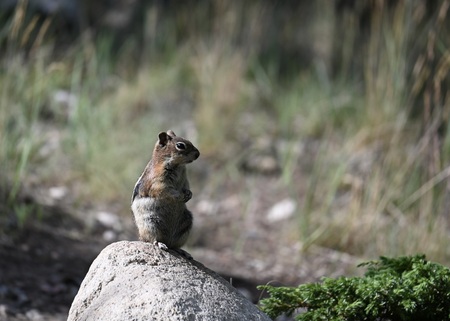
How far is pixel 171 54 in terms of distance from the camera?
10.6 meters

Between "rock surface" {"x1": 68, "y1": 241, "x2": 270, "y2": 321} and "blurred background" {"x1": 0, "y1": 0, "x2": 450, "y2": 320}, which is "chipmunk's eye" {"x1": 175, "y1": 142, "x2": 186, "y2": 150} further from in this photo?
"blurred background" {"x1": 0, "y1": 0, "x2": 450, "y2": 320}

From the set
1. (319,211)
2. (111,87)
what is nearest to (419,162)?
(319,211)

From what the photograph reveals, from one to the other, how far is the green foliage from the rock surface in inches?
12.5

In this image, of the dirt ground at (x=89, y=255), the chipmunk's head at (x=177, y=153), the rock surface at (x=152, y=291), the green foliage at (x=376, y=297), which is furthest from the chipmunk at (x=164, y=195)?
the dirt ground at (x=89, y=255)

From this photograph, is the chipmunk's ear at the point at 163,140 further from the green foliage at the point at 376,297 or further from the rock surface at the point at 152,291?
the green foliage at the point at 376,297

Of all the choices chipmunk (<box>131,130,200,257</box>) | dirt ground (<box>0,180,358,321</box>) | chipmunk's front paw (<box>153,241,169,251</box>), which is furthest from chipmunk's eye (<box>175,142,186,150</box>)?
dirt ground (<box>0,180,358,321</box>)

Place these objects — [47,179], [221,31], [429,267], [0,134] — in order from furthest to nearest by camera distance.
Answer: [221,31], [47,179], [0,134], [429,267]

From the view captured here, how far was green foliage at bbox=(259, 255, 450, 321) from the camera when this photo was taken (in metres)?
3.80

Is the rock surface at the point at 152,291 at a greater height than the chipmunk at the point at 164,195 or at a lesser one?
lesser

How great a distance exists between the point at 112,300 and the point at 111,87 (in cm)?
662

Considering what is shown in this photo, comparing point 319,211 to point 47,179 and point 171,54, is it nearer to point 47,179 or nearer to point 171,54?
point 47,179

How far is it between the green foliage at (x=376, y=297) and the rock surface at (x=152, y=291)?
318 mm

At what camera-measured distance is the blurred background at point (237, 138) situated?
21.0 feet

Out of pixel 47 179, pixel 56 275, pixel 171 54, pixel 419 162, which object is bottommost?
pixel 56 275
